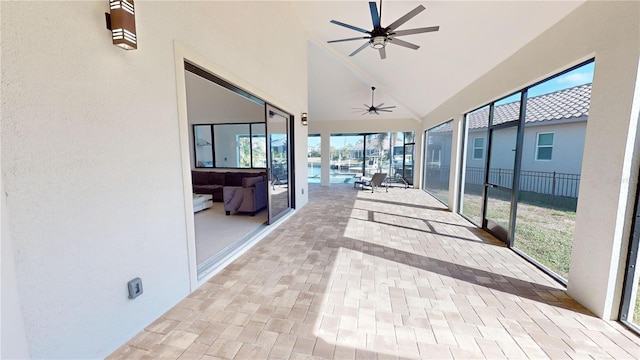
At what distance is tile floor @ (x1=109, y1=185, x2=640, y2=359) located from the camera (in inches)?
63.9

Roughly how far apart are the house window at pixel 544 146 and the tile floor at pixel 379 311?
96.7 inches

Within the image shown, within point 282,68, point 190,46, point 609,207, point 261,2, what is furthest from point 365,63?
point 609,207

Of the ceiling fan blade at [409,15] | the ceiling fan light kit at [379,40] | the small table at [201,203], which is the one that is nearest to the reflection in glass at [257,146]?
the small table at [201,203]

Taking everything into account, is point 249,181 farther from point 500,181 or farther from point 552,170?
point 552,170

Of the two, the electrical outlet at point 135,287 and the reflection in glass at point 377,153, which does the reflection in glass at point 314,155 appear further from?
the electrical outlet at point 135,287

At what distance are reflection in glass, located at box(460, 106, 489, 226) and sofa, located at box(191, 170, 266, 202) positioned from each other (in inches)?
187

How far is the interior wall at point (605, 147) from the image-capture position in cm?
177

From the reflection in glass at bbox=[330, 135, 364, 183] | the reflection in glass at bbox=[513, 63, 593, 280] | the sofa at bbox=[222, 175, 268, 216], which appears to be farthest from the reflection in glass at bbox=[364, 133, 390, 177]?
the sofa at bbox=[222, 175, 268, 216]

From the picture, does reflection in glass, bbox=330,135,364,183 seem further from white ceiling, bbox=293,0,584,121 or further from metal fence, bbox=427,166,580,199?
metal fence, bbox=427,166,580,199

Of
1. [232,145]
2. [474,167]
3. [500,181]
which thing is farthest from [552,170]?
[232,145]

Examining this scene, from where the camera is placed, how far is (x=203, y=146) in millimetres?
7766

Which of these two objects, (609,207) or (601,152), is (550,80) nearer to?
(601,152)

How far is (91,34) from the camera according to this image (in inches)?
54.7

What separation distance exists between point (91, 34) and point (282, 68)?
338 centimetres
